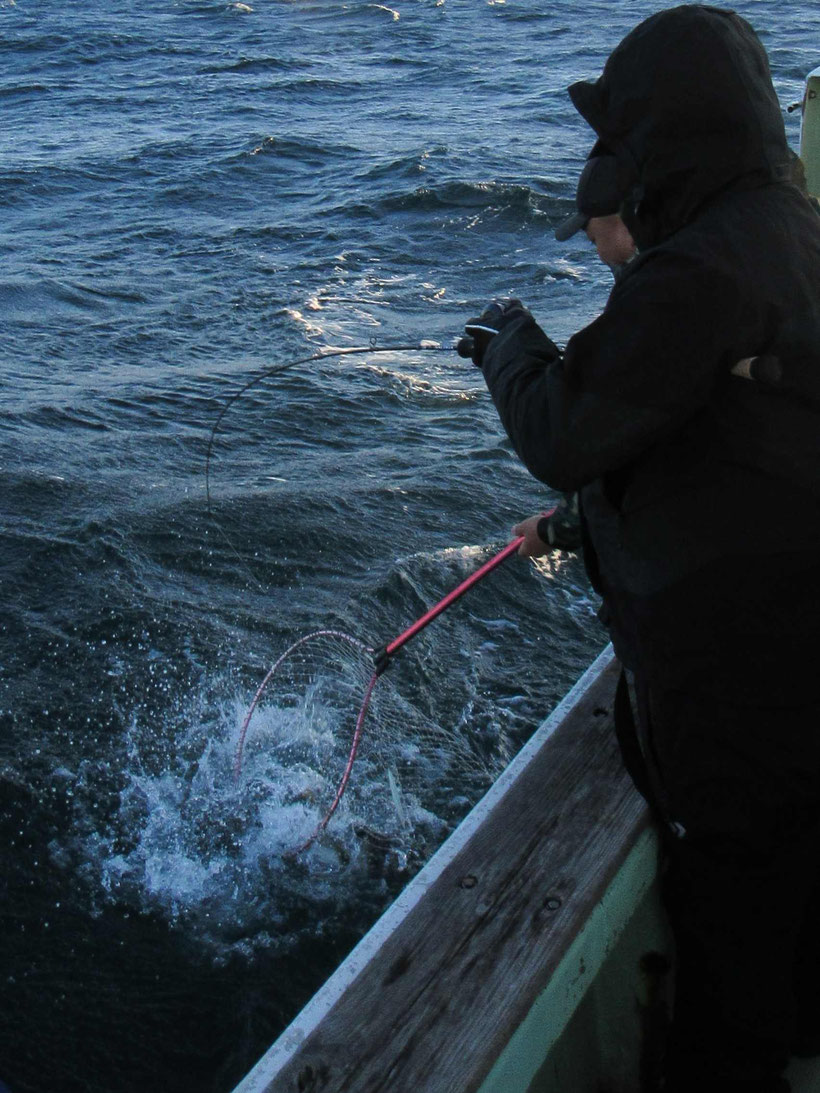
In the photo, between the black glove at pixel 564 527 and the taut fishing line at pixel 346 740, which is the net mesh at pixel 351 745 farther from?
the black glove at pixel 564 527

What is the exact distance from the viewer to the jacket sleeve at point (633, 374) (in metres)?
1.67

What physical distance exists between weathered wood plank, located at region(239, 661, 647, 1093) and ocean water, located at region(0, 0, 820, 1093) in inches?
65.8

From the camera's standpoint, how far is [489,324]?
2113 millimetres

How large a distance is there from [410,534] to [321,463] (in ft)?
3.56

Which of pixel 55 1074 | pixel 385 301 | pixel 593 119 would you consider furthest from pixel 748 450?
pixel 385 301

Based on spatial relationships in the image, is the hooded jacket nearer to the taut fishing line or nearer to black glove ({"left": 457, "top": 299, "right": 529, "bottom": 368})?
black glove ({"left": 457, "top": 299, "right": 529, "bottom": 368})

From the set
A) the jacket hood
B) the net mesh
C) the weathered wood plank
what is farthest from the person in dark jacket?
the net mesh

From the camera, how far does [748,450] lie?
175cm

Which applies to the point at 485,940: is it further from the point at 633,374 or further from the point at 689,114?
the point at 689,114

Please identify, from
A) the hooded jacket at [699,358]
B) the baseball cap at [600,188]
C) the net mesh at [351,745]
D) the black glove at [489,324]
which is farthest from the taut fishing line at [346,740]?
the hooded jacket at [699,358]

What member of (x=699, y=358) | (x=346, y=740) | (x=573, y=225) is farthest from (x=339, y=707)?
(x=699, y=358)

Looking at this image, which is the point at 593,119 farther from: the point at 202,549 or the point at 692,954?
the point at 202,549

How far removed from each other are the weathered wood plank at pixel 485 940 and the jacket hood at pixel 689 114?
1.07m

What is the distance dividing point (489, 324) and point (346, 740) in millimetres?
2850
